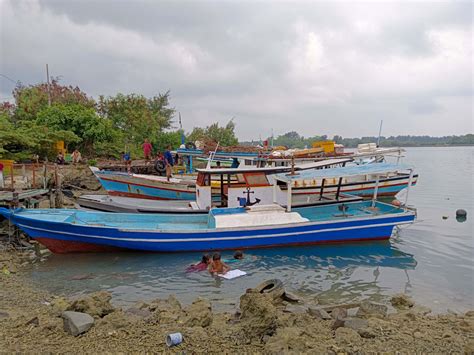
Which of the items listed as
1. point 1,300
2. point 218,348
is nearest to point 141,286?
point 1,300

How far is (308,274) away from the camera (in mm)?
10078

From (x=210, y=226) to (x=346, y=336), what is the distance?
21.4ft

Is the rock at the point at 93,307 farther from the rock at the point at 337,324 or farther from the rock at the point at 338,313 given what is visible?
the rock at the point at 338,313

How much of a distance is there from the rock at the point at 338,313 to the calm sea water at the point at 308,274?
158 cm

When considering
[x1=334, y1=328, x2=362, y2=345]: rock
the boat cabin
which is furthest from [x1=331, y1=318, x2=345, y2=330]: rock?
the boat cabin

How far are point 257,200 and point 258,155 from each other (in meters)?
5.58

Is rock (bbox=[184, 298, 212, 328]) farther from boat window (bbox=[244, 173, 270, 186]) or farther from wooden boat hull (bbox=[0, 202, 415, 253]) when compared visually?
boat window (bbox=[244, 173, 270, 186])

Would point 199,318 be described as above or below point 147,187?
below

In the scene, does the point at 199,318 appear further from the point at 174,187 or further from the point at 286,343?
the point at 174,187

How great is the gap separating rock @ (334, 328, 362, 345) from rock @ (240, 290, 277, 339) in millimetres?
957

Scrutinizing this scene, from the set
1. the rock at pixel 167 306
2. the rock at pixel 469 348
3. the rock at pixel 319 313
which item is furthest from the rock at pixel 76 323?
the rock at pixel 469 348

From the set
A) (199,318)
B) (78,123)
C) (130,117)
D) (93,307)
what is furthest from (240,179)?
(130,117)

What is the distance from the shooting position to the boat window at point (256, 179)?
13.0 meters

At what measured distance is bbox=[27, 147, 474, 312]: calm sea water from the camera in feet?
28.3
